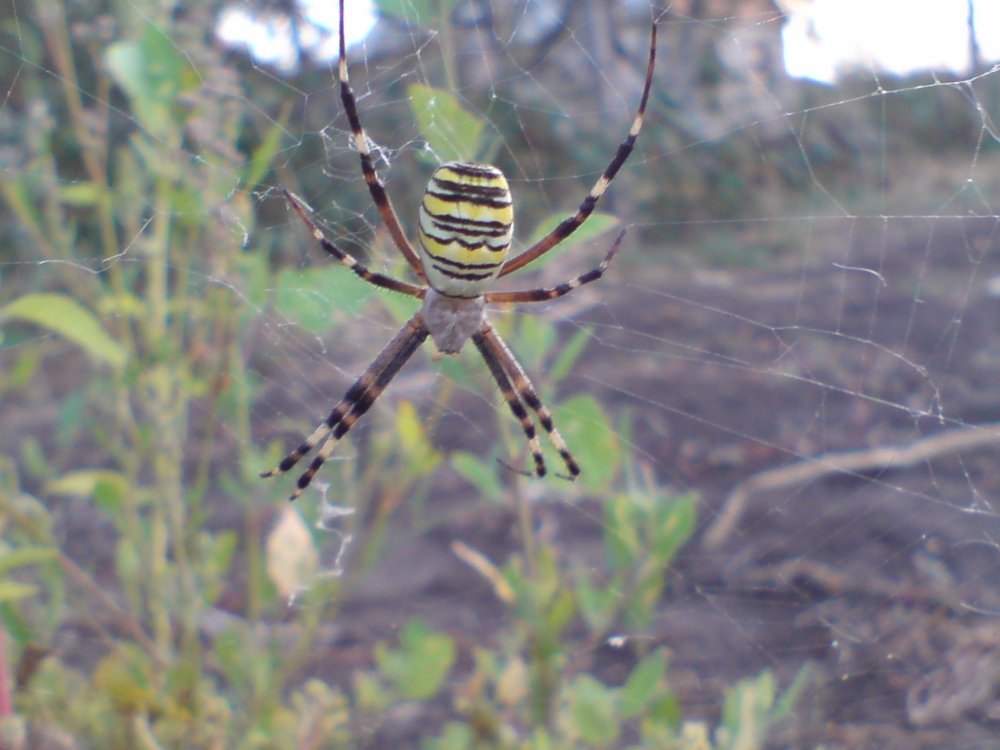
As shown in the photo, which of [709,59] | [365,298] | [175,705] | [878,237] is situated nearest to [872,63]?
[365,298]

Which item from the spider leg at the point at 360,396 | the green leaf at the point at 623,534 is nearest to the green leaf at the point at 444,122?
the spider leg at the point at 360,396

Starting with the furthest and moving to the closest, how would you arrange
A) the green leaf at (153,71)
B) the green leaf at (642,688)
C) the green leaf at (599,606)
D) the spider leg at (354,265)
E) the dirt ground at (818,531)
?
the dirt ground at (818,531) < the green leaf at (599,606) < the spider leg at (354,265) < the green leaf at (642,688) < the green leaf at (153,71)

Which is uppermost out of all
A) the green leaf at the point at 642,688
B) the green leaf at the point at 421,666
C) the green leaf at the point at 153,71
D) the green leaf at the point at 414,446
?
the green leaf at the point at 153,71

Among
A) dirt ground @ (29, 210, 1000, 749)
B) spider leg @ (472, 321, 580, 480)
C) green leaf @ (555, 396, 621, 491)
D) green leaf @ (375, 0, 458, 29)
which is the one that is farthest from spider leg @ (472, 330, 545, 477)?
green leaf @ (375, 0, 458, 29)

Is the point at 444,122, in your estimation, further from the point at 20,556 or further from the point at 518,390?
the point at 20,556

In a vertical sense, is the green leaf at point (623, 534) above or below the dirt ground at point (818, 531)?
below

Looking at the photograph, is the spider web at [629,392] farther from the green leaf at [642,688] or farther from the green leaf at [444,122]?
the green leaf at [642,688]

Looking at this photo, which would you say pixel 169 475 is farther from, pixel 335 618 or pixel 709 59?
pixel 709 59

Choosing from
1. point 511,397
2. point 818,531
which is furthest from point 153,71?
point 818,531
